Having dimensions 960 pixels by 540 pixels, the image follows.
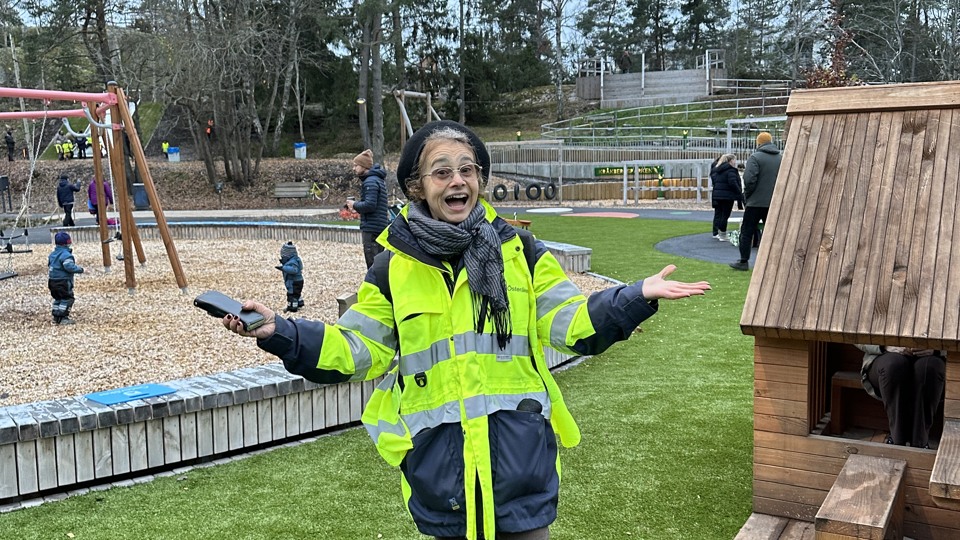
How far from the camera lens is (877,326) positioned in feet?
11.1

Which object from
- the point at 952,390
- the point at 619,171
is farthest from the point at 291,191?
the point at 952,390

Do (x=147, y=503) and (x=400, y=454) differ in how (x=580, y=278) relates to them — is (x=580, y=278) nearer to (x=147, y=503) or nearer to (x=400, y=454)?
(x=147, y=503)

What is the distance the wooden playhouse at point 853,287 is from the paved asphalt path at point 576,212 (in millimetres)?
5591

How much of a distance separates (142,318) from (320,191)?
21810mm

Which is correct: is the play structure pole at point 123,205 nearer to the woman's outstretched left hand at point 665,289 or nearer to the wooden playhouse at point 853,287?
the wooden playhouse at point 853,287

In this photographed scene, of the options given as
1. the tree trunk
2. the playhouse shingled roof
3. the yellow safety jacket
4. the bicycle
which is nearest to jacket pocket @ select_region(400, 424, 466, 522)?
the yellow safety jacket

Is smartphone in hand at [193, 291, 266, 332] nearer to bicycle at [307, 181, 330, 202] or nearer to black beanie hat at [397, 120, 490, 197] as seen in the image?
black beanie hat at [397, 120, 490, 197]

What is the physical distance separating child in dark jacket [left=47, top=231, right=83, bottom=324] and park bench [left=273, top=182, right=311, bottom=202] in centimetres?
2109

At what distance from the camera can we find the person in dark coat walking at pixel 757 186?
34.0 ft

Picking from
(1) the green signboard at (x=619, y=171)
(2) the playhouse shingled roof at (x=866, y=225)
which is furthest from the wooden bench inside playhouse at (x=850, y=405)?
(1) the green signboard at (x=619, y=171)

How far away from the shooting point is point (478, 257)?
229 centimetres

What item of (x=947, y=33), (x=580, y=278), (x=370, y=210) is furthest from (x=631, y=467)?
(x=947, y=33)

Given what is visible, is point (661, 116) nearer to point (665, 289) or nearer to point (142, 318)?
point (142, 318)

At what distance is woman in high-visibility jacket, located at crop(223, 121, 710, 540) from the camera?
2.22 m
